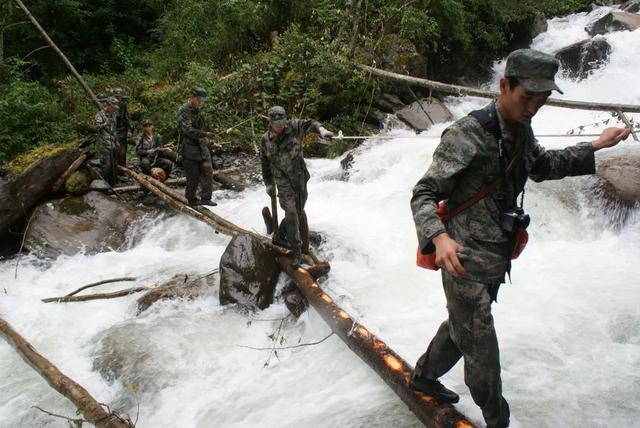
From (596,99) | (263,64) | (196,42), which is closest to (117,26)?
(196,42)

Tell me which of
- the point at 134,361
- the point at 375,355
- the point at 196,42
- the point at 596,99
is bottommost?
the point at 134,361

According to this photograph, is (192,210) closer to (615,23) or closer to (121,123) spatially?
(121,123)

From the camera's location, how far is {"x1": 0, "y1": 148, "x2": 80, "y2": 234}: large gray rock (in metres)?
8.32

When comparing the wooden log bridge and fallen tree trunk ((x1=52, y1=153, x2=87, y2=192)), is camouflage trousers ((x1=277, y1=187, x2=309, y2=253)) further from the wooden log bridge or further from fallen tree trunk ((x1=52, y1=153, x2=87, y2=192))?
fallen tree trunk ((x1=52, y1=153, x2=87, y2=192))

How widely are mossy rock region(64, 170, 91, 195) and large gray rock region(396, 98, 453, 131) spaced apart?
7927 mm

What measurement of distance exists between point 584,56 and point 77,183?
1440cm

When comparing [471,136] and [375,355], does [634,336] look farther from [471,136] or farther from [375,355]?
[471,136]

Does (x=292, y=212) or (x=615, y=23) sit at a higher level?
(x=615, y=23)

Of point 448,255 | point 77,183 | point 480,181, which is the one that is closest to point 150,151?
point 77,183

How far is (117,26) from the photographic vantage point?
19.5 meters

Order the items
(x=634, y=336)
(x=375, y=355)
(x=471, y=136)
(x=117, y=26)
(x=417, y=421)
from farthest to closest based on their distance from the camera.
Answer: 1. (x=117, y=26)
2. (x=634, y=336)
3. (x=375, y=355)
4. (x=417, y=421)
5. (x=471, y=136)

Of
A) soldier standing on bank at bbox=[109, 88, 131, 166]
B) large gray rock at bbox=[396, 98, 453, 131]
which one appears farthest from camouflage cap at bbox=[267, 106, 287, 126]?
large gray rock at bbox=[396, 98, 453, 131]

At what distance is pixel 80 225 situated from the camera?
877 centimetres

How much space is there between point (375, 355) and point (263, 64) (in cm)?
1081
